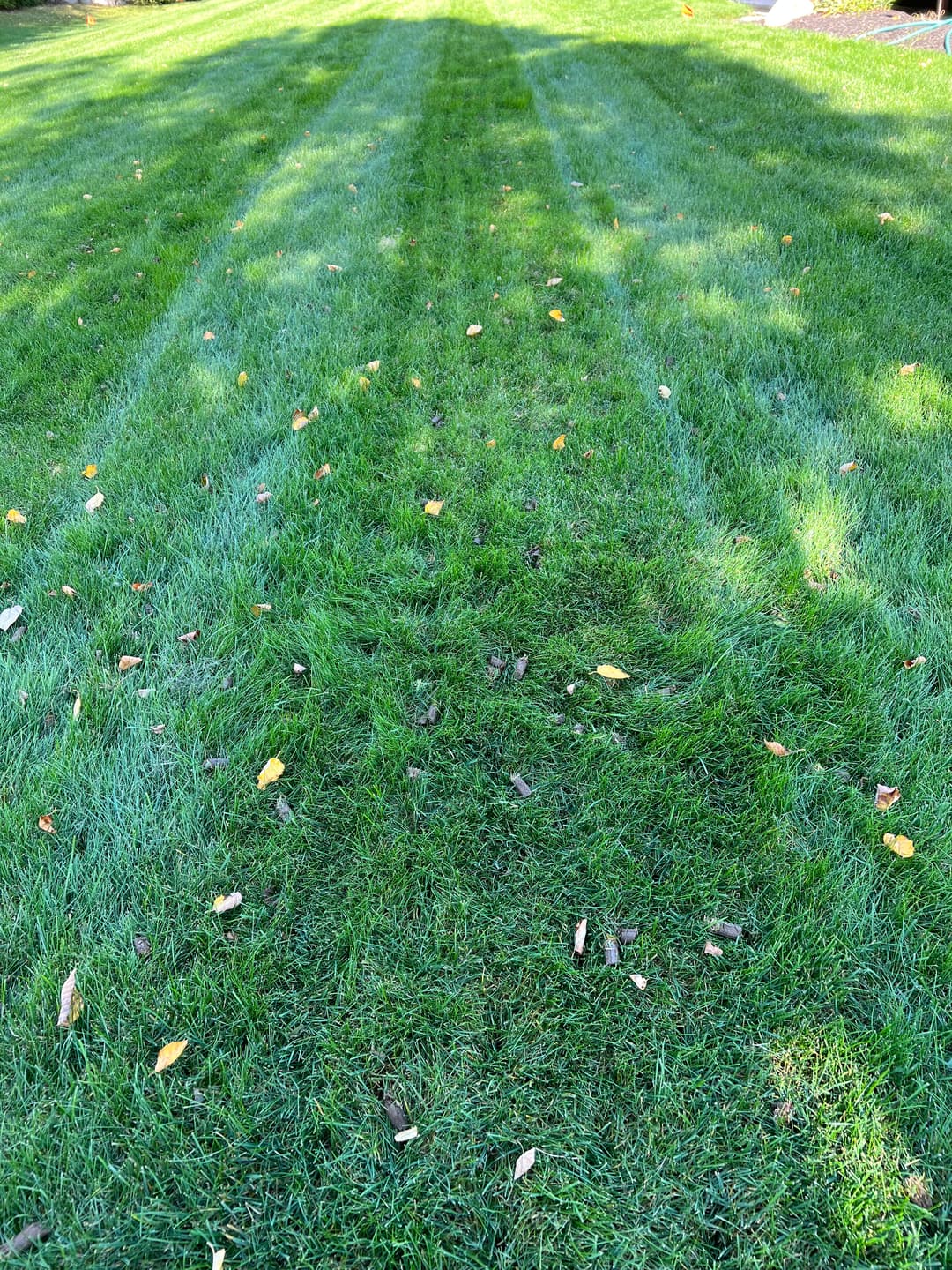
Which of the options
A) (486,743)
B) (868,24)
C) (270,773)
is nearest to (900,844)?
(486,743)

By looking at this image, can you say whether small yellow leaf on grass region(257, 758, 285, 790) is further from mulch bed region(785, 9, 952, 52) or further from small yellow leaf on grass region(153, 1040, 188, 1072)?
mulch bed region(785, 9, 952, 52)

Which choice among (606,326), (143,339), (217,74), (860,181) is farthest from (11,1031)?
(217,74)

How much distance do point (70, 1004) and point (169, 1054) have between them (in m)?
0.27

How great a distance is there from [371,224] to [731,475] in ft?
12.1

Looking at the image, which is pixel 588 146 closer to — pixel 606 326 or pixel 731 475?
pixel 606 326

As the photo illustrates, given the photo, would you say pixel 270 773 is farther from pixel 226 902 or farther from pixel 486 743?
pixel 486 743

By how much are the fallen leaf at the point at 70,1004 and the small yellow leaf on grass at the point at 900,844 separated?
1941 millimetres

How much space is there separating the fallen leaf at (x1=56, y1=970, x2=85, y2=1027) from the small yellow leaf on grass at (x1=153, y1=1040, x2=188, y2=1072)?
22cm

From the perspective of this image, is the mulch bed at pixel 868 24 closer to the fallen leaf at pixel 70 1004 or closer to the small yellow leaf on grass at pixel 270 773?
the small yellow leaf on grass at pixel 270 773

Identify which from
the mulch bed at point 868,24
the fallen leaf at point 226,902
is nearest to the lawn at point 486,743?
the fallen leaf at point 226,902

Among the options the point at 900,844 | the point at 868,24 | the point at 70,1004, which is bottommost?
the point at 900,844

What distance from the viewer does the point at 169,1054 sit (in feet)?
5.01

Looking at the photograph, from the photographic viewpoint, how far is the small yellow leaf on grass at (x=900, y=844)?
1783mm

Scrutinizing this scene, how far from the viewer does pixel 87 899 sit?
1.79 m
